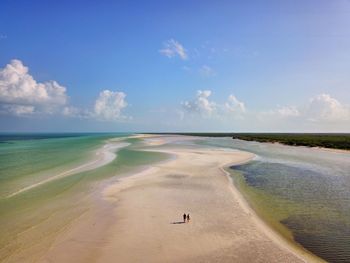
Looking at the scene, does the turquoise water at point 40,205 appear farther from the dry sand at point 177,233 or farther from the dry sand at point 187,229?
the dry sand at point 187,229

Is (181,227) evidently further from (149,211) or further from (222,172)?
(222,172)

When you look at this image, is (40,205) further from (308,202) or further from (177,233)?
(308,202)

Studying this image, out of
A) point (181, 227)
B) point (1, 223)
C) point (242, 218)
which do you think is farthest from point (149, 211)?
point (1, 223)

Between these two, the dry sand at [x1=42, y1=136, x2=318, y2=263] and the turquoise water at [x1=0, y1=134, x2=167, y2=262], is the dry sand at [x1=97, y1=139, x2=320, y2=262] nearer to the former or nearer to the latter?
the dry sand at [x1=42, y1=136, x2=318, y2=263]

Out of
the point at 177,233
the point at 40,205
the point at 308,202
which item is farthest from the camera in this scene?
the point at 308,202

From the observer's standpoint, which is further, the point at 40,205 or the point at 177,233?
the point at 40,205

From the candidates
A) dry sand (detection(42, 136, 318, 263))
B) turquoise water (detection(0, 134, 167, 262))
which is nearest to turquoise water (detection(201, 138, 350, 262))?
dry sand (detection(42, 136, 318, 263))

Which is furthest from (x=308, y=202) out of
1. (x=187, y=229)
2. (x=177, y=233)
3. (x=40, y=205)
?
(x=40, y=205)
